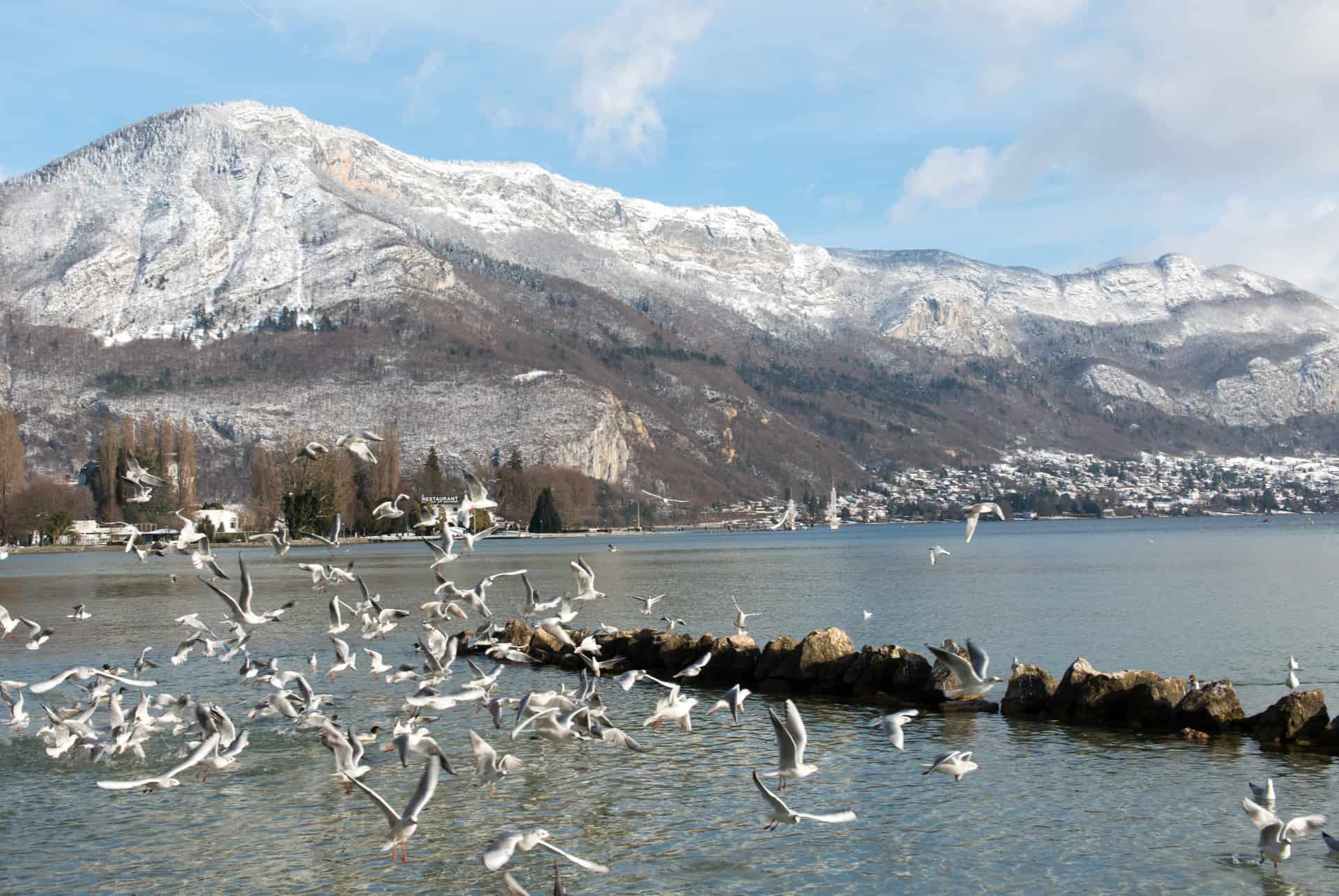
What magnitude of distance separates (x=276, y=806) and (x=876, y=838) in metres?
8.55

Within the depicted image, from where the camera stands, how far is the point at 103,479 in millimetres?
133250

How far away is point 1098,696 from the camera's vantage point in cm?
2289

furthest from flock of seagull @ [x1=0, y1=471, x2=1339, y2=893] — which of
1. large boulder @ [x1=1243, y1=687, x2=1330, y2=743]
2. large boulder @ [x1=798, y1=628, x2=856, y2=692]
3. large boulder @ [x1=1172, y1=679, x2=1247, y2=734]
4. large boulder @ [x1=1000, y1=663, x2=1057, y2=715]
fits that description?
large boulder @ [x1=1243, y1=687, x2=1330, y2=743]

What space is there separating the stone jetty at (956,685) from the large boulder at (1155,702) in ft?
0.06

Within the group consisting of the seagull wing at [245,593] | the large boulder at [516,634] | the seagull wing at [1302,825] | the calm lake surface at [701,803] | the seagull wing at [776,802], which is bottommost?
the calm lake surface at [701,803]

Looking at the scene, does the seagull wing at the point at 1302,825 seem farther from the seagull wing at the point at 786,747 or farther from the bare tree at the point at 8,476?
the bare tree at the point at 8,476

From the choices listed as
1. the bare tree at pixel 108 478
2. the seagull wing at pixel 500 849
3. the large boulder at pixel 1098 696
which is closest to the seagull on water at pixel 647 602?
the large boulder at pixel 1098 696

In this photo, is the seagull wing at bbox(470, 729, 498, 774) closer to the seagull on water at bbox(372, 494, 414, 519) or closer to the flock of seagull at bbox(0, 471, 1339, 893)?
the flock of seagull at bbox(0, 471, 1339, 893)

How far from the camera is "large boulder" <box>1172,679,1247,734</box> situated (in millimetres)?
21297

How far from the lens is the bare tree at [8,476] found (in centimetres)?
12488

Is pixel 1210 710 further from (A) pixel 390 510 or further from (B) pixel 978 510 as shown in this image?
(A) pixel 390 510

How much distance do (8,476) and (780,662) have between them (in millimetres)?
121090

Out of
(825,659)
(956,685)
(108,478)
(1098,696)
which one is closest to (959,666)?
(1098,696)

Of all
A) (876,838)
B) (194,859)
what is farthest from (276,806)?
(876,838)
